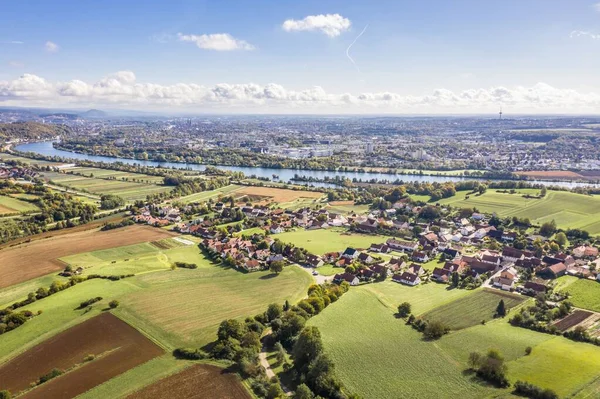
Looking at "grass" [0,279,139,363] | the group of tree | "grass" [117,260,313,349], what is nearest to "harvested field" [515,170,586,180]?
"grass" [117,260,313,349]

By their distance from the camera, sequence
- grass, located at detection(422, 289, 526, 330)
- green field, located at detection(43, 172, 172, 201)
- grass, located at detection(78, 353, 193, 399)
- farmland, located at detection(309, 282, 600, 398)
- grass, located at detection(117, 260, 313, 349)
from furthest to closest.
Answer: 1. green field, located at detection(43, 172, 172, 201)
2. grass, located at detection(422, 289, 526, 330)
3. grass, located at detection(117, 260, 313, 349)
4. farmland, located at detection(309, 282, 600, 398)
5. grass, located at detection(78, 353, 193, 399)

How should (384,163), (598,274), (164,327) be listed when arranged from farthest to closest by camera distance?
(384,163), (598,274), (164,327)

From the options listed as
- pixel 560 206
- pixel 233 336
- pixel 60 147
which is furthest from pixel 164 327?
pixel 60 147

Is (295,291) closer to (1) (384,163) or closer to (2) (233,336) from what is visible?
(2) (233,336)

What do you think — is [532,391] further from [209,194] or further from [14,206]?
[14,206]

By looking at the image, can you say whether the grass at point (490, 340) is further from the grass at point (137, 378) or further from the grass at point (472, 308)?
the grass at point (137, 378)

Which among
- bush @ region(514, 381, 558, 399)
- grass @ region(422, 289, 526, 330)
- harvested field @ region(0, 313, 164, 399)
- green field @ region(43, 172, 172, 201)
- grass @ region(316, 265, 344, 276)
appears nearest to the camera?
bush @ region(514, 381, 558, 399)

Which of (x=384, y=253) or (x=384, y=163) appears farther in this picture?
(x=384, y=163)

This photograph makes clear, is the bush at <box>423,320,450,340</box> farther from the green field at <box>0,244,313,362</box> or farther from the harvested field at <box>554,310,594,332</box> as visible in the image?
the green field at <box>0,244,313,362</box>
